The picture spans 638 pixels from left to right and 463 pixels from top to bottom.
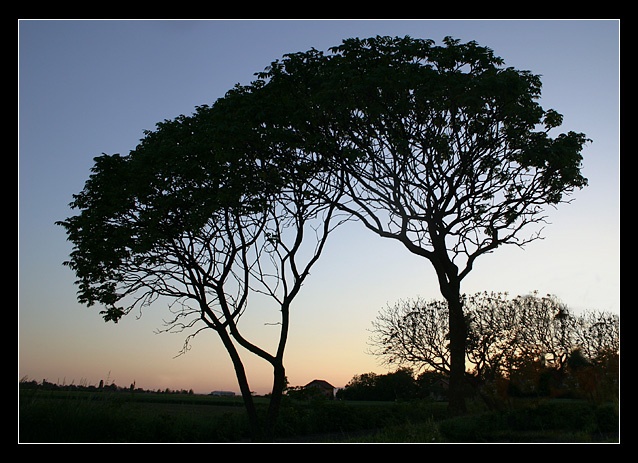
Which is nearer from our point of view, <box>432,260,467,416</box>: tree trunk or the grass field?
the grass field

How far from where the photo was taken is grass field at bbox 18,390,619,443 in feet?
46.5

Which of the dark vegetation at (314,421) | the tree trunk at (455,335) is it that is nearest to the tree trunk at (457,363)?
the tree trunk at (455,335)

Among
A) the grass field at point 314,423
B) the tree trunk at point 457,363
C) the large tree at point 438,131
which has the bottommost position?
the grass field at point 314,423

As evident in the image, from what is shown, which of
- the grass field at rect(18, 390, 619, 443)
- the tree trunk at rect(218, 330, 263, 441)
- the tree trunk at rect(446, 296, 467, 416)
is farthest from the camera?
the tree trunk at rect(218, 330, 263, 441)

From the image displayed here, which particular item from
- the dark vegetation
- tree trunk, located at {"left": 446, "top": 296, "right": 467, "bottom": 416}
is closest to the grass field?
the dark vegetation

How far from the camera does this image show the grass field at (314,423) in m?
14.2

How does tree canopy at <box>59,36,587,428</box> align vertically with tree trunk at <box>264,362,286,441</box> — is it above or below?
above

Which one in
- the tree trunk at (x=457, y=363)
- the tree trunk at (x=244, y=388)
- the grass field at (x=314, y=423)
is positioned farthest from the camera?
the tree trunk at (x=244, y=388)

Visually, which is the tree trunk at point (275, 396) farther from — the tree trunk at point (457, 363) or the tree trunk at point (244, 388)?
the tree trunk at point (457, 363)

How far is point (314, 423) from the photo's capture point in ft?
79.8

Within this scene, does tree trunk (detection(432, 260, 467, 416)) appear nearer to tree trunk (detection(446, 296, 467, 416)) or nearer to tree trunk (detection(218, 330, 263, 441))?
tree trunk (detection(446, 296, 467, 416))

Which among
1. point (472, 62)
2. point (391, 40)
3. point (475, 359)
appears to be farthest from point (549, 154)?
point (475, 359)

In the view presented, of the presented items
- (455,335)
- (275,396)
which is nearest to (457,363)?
(455,335)

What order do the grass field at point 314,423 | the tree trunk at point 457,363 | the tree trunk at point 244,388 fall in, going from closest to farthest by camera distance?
1. the grass field at point 314,423
2. the tree trunk at point 457,363
3. the tree trunk at point 244,388
